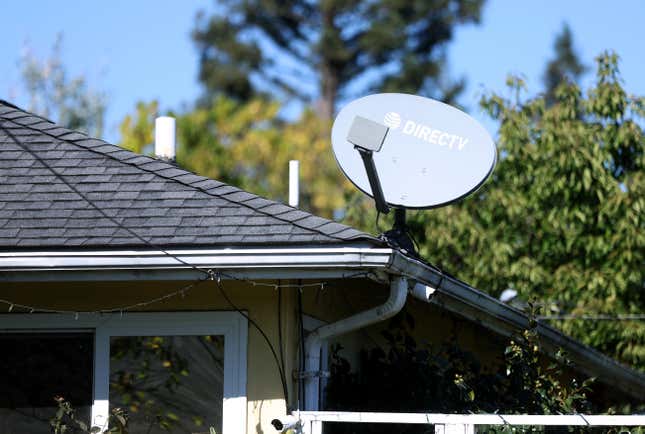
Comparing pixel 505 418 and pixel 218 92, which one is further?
pixel 218 92

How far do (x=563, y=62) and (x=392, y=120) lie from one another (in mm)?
42621

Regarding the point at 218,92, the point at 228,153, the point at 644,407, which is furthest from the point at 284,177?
the point at 644,407

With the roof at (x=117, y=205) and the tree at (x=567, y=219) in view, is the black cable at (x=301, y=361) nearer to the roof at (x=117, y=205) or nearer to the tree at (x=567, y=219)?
the roof at (x=117, y=205)

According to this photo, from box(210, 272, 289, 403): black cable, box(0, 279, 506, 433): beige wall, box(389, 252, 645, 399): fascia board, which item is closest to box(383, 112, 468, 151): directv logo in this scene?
box(389, 252, 645, 399): fascia board

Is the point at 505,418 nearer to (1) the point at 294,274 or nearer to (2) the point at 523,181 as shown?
(1) the point at 294,274

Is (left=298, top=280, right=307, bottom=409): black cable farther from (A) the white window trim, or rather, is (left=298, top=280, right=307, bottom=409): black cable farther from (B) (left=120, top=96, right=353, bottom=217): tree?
(B) (left=120, top=96, right=353, bottom=217): tree

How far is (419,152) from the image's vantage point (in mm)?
7914

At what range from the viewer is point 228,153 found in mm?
27141

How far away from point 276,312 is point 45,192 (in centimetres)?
171

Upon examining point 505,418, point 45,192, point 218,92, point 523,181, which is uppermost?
point 218,92

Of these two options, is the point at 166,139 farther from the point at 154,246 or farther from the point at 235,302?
the point at 154,246

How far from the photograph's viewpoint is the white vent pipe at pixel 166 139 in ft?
30.2

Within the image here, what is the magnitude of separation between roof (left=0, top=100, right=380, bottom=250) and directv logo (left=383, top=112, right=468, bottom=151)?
138 centimetres

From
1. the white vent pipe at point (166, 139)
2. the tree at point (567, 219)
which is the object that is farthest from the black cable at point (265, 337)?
the tree at point (567, 219)
